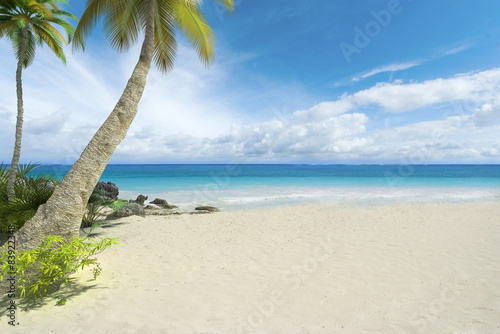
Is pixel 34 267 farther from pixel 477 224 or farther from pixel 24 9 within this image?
pixel 477 224

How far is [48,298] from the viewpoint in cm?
419

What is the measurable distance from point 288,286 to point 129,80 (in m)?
6.03

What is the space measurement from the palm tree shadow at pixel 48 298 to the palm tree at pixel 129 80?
35.4 inches

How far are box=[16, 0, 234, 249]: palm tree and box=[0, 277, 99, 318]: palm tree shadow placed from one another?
35.4 inches

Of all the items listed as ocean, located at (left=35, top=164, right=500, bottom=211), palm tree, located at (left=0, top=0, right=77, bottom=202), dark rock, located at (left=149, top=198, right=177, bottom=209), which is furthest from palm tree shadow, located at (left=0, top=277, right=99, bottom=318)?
dark rock, located at (left=149, top=198, right=177, bottom=209)

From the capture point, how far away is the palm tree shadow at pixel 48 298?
394cm

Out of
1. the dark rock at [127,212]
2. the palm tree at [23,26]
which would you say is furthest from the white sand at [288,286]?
the palm tree at [23,26]

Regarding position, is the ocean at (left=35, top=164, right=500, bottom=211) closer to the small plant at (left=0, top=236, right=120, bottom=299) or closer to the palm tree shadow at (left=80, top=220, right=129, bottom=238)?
the palm tree shadow at (left=80, top=220, right=129, bottom=238)

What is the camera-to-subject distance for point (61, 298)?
420cm

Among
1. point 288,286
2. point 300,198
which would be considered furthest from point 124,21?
point 300,198

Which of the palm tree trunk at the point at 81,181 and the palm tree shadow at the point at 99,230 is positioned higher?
the palm tree trunk at the point at 81,181

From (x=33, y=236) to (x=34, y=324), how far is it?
1.67m

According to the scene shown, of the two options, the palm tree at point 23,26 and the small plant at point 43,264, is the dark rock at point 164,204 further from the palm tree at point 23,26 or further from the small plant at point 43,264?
the small plant at point 43,264

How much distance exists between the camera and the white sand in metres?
3.66
